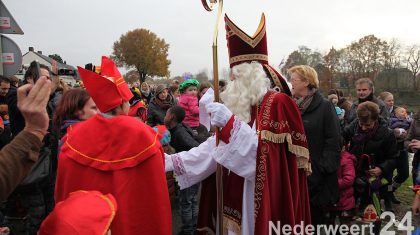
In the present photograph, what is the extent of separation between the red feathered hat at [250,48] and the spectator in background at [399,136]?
3392mm

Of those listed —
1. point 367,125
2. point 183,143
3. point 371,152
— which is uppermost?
point 367,125

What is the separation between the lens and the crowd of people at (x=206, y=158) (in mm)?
1590

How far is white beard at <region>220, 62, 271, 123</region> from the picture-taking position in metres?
3.10

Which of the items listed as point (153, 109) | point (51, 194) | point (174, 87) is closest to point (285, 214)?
point (51, 194)

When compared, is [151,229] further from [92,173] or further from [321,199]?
[321,199]

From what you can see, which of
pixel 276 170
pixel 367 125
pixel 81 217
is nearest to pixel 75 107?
pixel 276 170

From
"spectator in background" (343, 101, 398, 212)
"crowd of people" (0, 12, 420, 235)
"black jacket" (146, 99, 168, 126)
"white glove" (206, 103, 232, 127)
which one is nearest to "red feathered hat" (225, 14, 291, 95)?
"crowd of people" (0, 12, 420, 235)

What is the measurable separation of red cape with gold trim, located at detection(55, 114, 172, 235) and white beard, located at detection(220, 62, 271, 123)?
0.93 meters

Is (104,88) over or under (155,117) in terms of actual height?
over

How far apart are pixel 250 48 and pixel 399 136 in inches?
150

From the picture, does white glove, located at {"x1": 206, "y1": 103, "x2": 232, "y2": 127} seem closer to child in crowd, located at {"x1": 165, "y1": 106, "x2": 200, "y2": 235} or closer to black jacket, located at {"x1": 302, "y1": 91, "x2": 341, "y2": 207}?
black jacket, located at {"x1": 302, "y1": 91, "x2": 341, "y2": 207}

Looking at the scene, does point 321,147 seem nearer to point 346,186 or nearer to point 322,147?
point 322,147

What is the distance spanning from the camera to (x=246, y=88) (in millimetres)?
3133

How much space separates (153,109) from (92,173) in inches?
157
